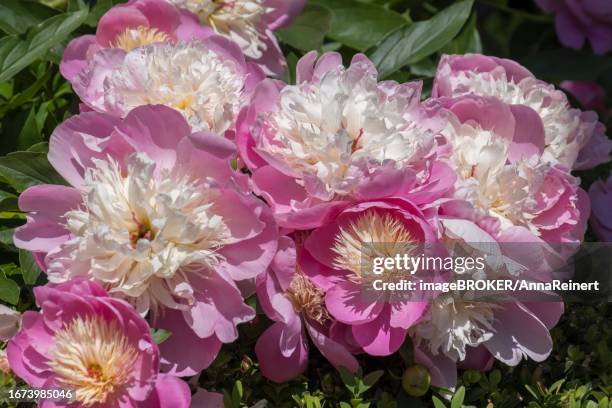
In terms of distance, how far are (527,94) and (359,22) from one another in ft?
1.64

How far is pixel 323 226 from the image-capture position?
3.11 ft

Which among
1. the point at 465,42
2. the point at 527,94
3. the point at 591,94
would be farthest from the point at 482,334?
the point at 591,94

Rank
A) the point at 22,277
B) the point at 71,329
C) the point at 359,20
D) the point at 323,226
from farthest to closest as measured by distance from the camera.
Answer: the point at 359,20 < the point at 22,277 < the point at 323,226 < the point at 71,329

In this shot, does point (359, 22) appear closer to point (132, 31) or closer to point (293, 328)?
point (132, 31)

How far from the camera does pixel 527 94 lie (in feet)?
3.69

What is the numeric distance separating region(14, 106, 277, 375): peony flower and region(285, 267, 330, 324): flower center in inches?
2.7

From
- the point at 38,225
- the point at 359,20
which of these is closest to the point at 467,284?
the point at 38,225

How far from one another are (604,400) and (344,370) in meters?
0.28

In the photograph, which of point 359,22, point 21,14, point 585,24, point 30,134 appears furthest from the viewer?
point 585,24

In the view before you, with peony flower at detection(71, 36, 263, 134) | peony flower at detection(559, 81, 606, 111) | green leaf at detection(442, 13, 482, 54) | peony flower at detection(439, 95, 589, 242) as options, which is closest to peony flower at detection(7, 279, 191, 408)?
peony flower at detection(71, 36, 263, 134)

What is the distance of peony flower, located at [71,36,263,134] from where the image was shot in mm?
981

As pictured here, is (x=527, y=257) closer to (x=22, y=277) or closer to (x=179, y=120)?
(x=179, y=120)

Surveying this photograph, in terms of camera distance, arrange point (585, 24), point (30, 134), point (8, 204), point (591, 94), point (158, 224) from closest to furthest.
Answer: point (158, 224) → point (8, 204) → point (30, 134) → point (585, 24) → point (591, 94)

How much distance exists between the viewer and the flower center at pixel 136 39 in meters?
1.13
